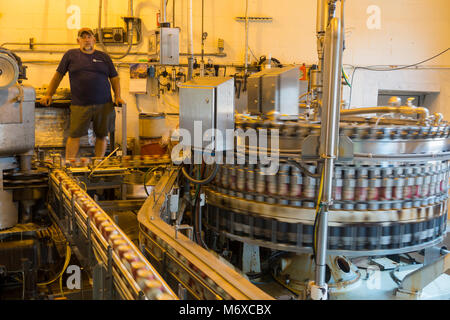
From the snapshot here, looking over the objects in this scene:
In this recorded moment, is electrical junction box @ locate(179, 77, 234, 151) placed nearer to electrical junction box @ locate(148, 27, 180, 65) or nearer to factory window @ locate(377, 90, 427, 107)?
electrical junction box @ locate(148, 27, 180, 65)

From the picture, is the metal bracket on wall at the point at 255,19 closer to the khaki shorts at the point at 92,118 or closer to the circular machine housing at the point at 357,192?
the khaki shorts at the point at 92,118

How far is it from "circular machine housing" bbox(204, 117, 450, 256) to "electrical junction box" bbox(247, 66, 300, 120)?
0.66ft

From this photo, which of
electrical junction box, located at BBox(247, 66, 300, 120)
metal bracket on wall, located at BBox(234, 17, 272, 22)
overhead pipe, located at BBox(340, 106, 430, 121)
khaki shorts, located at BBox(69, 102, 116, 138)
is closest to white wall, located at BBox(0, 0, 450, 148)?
metal bracket on wall, located at BBox(234, 17, 272, 22)

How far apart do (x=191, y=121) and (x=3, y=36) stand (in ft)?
15.7

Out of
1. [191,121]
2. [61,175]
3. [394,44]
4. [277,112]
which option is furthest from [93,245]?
[394,44]

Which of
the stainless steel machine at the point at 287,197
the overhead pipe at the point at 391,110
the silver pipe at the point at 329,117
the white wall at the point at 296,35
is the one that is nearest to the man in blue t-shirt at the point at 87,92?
the stainless steel machine at the point at 287,197

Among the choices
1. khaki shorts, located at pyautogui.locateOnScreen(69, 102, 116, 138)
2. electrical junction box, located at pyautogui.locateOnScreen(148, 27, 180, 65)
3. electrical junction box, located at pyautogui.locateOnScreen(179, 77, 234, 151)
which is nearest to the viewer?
electrical junction box, located at pyautogui.locateOnScreen(179, 77, 234, 151)

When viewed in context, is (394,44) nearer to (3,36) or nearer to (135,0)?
(135,0)

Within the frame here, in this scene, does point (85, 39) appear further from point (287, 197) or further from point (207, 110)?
point (287, 197)

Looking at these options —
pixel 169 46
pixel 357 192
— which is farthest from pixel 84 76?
pixel 357 192

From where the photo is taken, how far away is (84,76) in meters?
4.23

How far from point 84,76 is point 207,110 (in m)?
2.50

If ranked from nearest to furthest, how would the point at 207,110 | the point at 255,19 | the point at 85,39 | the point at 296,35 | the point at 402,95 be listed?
the point at 207,110
the point at 85,39
the point at 255,19
the point at 296,35
the point at 402,95

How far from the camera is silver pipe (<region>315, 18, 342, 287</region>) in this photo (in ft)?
5.52
